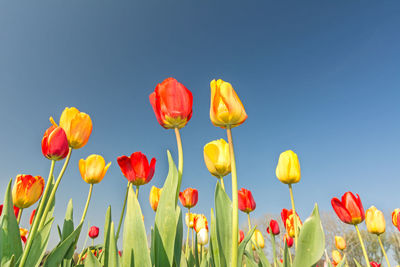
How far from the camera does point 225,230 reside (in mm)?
948

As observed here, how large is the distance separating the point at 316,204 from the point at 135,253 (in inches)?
26.8

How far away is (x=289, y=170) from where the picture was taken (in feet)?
5.56

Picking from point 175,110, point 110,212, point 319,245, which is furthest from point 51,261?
point 319,245

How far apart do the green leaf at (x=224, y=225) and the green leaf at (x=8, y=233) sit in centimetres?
100

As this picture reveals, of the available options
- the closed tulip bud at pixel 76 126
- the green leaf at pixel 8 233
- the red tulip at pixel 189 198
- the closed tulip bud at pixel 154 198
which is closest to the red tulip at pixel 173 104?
the closed tulip bud at pixel 76 126

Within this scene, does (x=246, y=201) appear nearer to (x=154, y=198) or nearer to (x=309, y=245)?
(x=154, y=198)

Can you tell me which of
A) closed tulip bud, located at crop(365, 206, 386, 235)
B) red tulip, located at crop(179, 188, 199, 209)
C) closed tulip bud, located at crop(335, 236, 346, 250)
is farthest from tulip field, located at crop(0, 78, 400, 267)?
closed tulip bud, located at crop(335, 236, 346, 250)

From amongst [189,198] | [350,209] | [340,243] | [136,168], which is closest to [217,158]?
[136,168]

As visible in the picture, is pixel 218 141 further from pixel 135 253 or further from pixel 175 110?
pixel 135 253

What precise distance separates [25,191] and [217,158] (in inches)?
50.5

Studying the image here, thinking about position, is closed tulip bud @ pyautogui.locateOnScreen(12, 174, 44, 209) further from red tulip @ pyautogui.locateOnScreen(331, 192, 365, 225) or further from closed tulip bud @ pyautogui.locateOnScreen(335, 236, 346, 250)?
closed tulip bud @ pyautogui.locateOnScreen(335, 236, 346, 250)

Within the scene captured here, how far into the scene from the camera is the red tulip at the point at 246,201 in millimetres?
2668

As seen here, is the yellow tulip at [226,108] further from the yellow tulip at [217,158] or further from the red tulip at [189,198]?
the red tulip at [189,198]

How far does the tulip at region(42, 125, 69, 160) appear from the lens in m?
1.25
